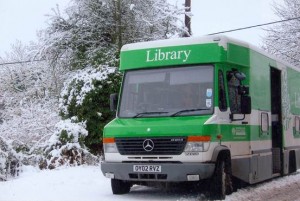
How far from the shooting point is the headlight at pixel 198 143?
9.80 m

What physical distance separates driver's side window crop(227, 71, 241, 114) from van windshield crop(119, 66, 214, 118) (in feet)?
1.76

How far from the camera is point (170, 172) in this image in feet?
32.4

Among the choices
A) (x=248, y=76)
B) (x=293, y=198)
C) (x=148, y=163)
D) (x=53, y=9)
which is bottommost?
(x=293, y=198)

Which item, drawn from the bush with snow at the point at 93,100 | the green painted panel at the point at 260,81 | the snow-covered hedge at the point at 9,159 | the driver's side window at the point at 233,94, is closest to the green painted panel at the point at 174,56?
the driver's side window at the point at 233,94

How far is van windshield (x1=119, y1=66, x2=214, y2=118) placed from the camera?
406 inches

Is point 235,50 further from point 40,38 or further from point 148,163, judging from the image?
point 40,38

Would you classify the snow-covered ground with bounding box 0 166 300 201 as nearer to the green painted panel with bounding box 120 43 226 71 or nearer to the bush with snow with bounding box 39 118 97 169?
the bush with snow with bounding box 39 118 97 169

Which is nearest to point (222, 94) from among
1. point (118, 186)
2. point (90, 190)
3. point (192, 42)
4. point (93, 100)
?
point (192, 42)

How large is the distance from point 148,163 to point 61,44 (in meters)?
11.3

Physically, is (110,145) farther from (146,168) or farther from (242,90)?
(242,90)

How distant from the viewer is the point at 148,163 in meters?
10.1

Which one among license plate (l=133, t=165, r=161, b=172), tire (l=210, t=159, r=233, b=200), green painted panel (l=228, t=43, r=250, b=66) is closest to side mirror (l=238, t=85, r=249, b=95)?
green painted panel (l=228, t=43, r=250, b=66)

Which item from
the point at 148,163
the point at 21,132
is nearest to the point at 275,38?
the point at 21,132

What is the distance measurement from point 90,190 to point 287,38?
21.2 meters
